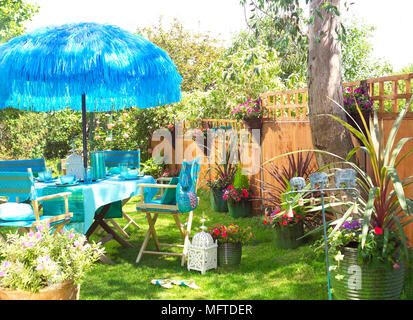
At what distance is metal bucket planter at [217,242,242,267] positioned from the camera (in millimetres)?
4297

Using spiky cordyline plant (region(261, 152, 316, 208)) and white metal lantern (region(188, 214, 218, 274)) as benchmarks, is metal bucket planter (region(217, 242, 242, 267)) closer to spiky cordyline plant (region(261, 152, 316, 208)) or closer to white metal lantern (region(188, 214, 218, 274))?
white metal lantern (region(188, 214, 218, 274))

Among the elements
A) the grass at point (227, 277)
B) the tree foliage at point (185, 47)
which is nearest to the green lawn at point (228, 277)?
the grass at point (227, 277)

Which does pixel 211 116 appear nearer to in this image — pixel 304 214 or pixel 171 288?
pixel 304 214

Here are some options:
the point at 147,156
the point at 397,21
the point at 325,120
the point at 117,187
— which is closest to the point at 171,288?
the point at 117,187

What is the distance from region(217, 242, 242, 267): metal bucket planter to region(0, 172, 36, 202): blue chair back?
1842 mm

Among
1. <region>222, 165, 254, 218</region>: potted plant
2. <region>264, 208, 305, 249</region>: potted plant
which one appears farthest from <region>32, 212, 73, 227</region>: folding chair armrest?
<region>222, 165, 254, 218</region>: potted plant

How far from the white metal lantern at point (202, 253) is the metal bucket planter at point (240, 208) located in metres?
2.22

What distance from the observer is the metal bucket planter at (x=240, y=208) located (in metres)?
6.52

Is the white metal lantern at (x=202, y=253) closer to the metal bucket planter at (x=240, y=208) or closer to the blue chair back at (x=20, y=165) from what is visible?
the metal bucket planter at (x=240, y=208)

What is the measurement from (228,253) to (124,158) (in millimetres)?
2532

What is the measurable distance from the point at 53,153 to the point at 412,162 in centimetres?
1043

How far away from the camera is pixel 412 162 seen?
13.4 feet

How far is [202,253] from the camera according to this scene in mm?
4195
